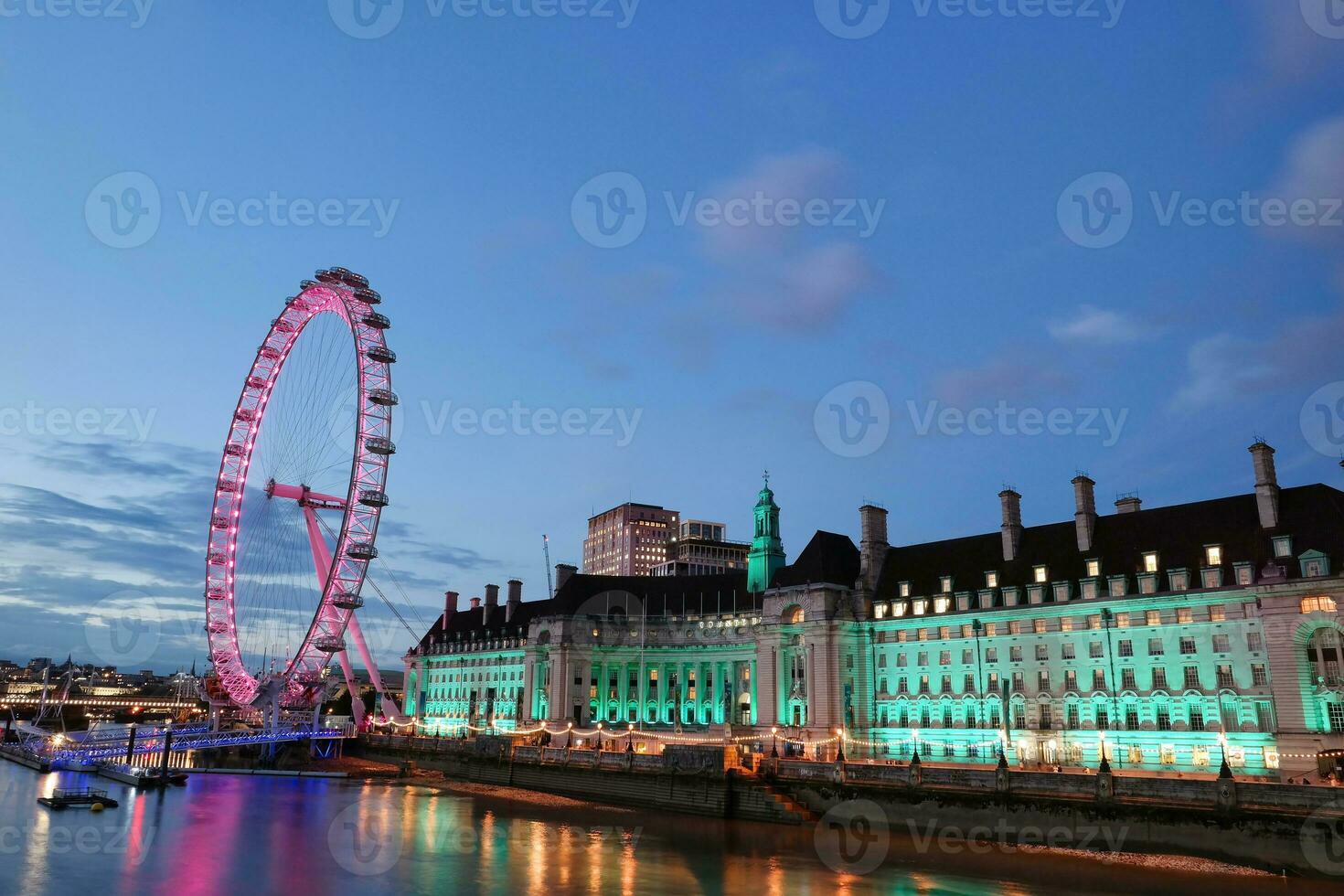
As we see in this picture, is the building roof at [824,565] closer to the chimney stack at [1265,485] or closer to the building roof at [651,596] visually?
the building roof at [651,596]

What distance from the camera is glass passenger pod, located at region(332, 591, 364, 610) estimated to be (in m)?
95.2

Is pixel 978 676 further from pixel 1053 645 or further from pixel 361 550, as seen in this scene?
pixel 361 550

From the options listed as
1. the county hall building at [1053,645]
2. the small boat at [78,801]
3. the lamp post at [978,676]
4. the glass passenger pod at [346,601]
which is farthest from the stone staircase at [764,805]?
the small boat at [78,801]

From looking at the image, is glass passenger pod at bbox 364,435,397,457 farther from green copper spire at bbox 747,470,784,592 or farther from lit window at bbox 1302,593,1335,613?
lit window at bbox 1302,593,1335,613

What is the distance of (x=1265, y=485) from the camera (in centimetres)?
7450

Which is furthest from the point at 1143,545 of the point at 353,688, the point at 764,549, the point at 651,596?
the point at 353,688

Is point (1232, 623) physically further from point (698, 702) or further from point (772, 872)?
point (698, 702)

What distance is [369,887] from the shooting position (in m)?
44.4

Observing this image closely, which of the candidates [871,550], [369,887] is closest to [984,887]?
[369,887]

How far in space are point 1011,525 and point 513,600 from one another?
8854 centimetres

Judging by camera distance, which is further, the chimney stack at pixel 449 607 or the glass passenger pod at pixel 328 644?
the chimney stack at pixel 449 607

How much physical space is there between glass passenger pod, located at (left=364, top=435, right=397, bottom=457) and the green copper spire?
168ft

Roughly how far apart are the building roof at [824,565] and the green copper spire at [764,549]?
1914 cm

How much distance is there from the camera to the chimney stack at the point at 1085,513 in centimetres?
8438
